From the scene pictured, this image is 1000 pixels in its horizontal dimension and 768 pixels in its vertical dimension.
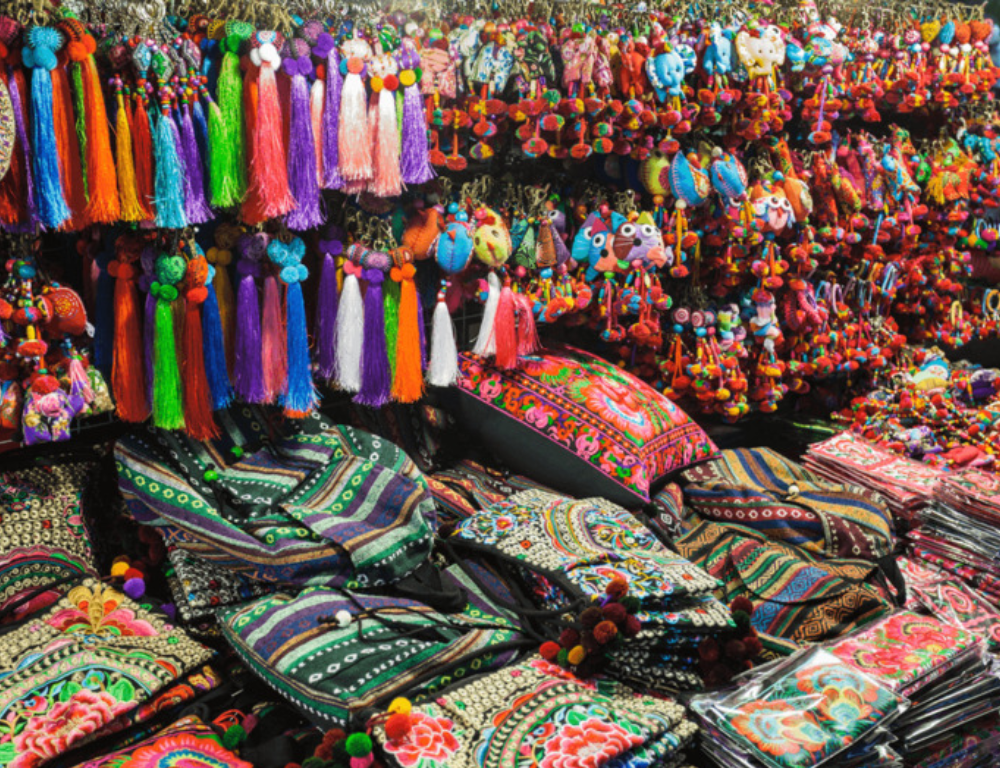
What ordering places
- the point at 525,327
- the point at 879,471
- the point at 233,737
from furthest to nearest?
the point at 879,471 < the point at 525,327 < the point at 233,737

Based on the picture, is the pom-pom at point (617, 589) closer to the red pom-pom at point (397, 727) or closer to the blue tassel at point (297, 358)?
the red pom-pom at point (397, 727)

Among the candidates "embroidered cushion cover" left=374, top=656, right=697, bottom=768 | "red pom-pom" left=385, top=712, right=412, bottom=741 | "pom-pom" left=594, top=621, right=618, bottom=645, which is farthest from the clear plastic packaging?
"red pom-pom" left=385, top=712, right=412, bottom=741

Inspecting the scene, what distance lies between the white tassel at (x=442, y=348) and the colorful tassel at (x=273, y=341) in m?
0.35

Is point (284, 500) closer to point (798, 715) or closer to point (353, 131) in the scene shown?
point (353, 131)

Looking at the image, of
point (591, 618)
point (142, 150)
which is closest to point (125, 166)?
point (142, 150)

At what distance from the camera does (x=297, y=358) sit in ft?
5.87

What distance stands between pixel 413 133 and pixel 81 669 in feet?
3.53

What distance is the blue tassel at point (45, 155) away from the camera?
141cm

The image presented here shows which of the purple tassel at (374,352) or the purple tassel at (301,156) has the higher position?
the purple tassel at (301,156)

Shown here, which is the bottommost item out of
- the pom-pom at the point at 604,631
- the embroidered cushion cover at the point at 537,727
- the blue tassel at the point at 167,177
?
the embroidered cushion cover at the point at 537,727

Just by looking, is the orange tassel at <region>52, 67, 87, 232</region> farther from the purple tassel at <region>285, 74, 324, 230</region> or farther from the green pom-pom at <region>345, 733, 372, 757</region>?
the green pom-pom at <region>345, 733, 372, 757</region>

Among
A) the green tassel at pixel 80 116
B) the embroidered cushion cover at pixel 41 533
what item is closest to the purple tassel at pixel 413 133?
the green tassel at pixel 80 116

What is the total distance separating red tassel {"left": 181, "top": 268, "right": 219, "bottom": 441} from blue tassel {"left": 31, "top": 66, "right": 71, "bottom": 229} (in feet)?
0.81

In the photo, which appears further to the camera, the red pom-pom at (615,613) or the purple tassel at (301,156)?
the purple tassel at (301,156)
